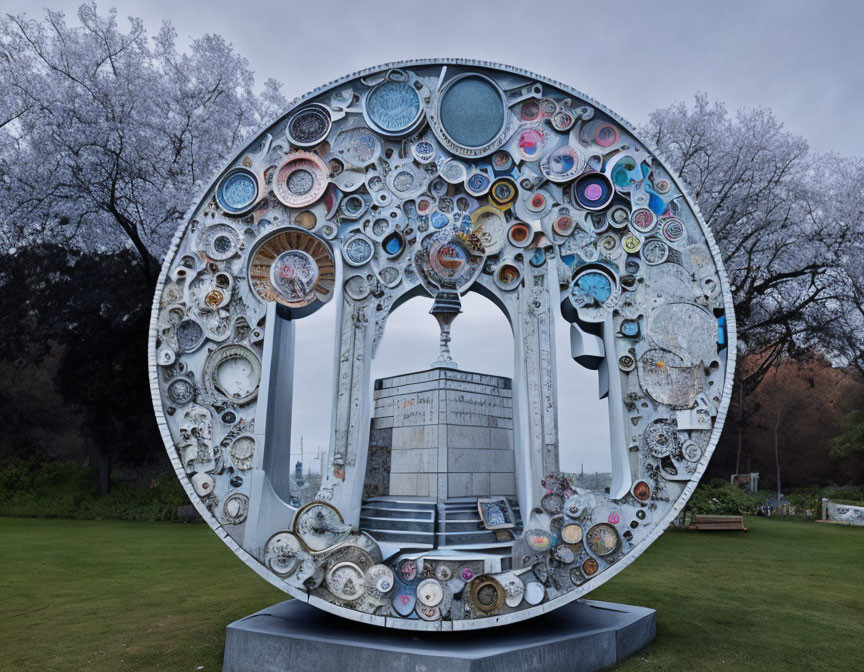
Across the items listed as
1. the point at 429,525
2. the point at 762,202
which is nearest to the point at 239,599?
the point at 429,525

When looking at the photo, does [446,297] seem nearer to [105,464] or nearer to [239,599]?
[239,599]

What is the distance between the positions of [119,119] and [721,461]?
2422cm

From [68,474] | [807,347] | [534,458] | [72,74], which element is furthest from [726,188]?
[68,474]

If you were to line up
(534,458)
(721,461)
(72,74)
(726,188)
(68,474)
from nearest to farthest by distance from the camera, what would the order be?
(534,458) → (72,74) → (726,188) → (68,474) → (721,461)

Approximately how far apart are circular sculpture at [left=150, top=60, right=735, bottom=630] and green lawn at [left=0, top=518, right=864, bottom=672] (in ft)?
5.28

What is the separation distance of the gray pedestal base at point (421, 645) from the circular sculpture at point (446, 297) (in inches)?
16.9

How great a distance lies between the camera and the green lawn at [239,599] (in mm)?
6559

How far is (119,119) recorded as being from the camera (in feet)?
55.2

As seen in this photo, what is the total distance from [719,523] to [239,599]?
1109 centimetres

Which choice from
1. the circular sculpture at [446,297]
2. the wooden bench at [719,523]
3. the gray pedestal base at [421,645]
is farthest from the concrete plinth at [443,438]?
the wooden bench at [719,523]

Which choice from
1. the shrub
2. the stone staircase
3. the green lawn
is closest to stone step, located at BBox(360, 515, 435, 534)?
the stone staircase

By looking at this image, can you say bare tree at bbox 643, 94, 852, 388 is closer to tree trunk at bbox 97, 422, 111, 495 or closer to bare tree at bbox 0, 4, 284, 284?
bare tree at bbox 0, 4, 284, 284

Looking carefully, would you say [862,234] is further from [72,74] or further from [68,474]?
[68,474]

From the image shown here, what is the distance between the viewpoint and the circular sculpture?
6.18 meters
